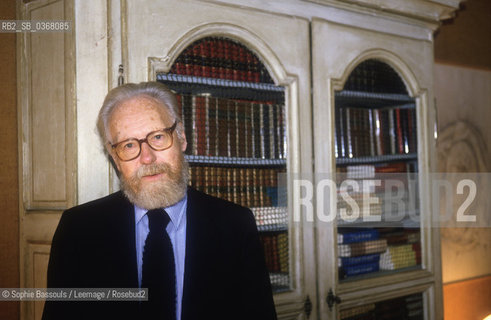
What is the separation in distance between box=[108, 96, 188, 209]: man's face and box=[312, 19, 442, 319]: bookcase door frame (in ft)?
3.12

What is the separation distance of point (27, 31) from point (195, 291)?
1441mm

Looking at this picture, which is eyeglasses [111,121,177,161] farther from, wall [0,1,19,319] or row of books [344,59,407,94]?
row of books [344,59,407,94]

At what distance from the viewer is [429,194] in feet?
10.0

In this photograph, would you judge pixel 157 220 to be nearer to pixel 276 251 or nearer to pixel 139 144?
pixel 139 144

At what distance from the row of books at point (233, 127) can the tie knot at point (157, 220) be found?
1.67 feet

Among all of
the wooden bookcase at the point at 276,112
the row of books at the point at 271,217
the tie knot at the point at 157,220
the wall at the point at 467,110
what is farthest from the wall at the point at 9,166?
the wall at the point at 467,110

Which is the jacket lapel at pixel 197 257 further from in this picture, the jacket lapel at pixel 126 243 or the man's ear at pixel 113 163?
the man's ear at pixel 113 163

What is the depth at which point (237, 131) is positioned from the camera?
96.0 inches

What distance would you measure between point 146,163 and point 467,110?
308 centimetres

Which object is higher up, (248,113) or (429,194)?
(248,113)

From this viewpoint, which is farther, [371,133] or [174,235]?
[371,133]

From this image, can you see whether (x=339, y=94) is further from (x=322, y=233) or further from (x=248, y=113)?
(x=322, y=233)

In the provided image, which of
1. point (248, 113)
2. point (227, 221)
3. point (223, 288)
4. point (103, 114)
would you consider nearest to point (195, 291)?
point (223, 288)

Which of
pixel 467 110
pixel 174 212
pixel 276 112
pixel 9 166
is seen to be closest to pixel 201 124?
pixel 276 112
